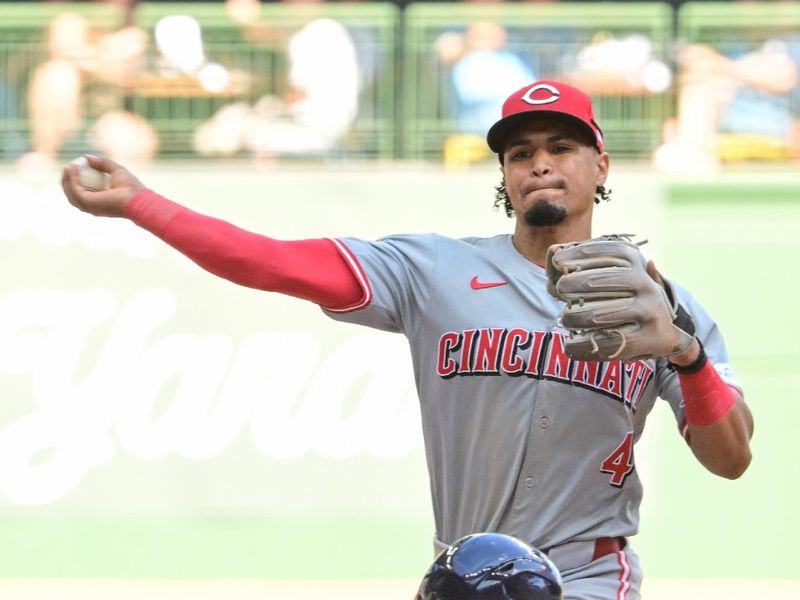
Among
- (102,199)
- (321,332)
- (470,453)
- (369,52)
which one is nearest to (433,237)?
(470,453)

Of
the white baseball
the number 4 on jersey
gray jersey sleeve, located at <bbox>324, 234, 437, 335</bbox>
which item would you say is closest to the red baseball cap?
gray jersey sleeve, located at <bbox>324, 234, 437, 335</bbox>

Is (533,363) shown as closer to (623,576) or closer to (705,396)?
(705,396)

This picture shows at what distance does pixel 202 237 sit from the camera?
3.18 m

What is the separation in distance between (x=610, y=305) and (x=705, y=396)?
1.24 feet

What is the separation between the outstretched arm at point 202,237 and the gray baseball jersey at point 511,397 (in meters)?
0.20

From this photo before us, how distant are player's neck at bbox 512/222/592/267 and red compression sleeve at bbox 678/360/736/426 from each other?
0.50 meters

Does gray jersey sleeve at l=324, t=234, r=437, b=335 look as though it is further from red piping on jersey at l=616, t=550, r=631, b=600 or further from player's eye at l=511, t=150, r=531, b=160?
red piping on jersey at l=616, t=550, r=631, b=600

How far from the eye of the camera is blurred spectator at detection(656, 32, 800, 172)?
30.3 feet

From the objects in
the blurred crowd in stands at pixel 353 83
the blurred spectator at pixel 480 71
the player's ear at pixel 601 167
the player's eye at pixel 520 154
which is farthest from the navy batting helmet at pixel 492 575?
the blurred spectator at pixel 480 71

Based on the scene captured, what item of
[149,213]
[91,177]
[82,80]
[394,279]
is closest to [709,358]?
[394,279]

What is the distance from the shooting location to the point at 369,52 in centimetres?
950

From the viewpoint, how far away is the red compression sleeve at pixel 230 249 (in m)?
3.18

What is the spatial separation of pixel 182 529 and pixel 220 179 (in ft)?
7.26

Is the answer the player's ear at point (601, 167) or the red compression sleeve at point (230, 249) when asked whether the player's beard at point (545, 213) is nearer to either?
the player's ear at point (601, 167)
